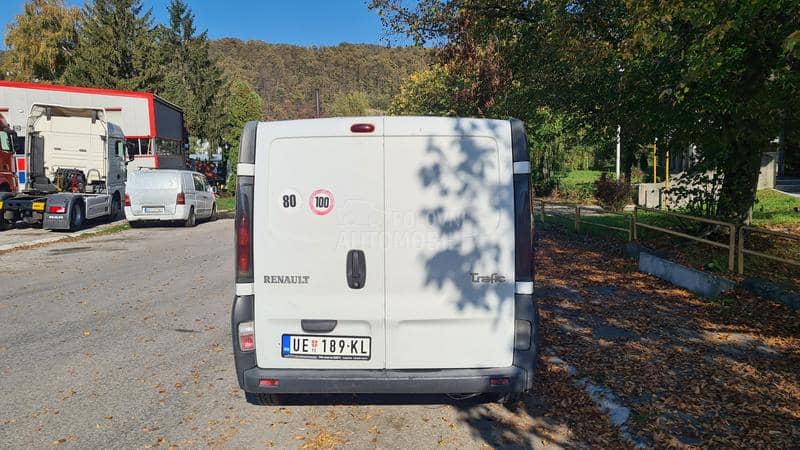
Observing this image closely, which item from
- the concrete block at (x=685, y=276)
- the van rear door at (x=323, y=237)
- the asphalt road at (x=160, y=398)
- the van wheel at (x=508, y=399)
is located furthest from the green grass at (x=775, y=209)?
the van rear door at (x=323, y=237)

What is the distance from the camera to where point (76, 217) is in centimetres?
1731

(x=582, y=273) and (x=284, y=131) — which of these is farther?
(x=582, y=273)

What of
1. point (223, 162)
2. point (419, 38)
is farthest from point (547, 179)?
point (223, 162)

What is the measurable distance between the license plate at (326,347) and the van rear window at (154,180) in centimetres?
1600

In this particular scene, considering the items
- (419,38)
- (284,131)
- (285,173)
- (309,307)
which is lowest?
(309,307)

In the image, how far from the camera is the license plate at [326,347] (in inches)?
150

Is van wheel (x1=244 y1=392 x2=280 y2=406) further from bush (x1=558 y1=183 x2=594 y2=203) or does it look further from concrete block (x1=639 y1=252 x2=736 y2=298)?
bush (x1=558 y1=183 x2=594 y2=203)

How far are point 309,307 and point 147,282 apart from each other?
709cm

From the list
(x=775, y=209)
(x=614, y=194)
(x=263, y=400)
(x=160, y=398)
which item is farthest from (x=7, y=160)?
(x=775, y=209)

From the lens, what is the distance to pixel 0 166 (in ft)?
56.1

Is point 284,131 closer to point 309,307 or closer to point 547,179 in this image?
point 309,307

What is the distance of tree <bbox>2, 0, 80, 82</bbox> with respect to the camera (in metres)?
43.0

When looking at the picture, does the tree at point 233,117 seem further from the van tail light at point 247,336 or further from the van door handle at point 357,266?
the van door handle at point 357,266

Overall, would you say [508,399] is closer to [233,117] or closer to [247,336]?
[247,336]
